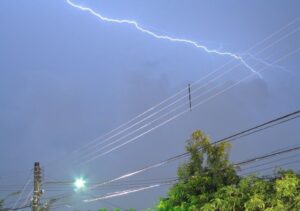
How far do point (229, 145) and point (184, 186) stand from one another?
1.75 m

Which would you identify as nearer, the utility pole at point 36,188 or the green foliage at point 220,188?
the green foliage at point 220,188

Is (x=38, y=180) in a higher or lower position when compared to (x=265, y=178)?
higher

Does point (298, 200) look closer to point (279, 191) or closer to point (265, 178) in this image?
point (279, 191)

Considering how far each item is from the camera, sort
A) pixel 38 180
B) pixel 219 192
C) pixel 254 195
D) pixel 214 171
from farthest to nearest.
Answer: pixel 38 180, pixel 214 171, pixel 219 192, pixel 254 195

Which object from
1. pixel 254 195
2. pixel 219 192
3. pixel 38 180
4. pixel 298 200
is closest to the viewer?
pixel 298 200

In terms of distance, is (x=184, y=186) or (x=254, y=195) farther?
(x=184, y=186)

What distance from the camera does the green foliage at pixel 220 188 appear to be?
12.0 metres

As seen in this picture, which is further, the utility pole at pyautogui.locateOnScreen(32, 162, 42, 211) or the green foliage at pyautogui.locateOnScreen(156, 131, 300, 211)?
the utility pole at pyautogui.locateOnScreen(32, 162, 42, 211)

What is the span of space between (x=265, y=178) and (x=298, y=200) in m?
1.57

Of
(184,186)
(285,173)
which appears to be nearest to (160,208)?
(184,186)

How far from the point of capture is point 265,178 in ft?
42.8

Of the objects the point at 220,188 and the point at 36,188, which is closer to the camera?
the point at 220,188

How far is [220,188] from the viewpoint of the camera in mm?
13984

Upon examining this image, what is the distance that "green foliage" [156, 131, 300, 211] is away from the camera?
39.5ft
